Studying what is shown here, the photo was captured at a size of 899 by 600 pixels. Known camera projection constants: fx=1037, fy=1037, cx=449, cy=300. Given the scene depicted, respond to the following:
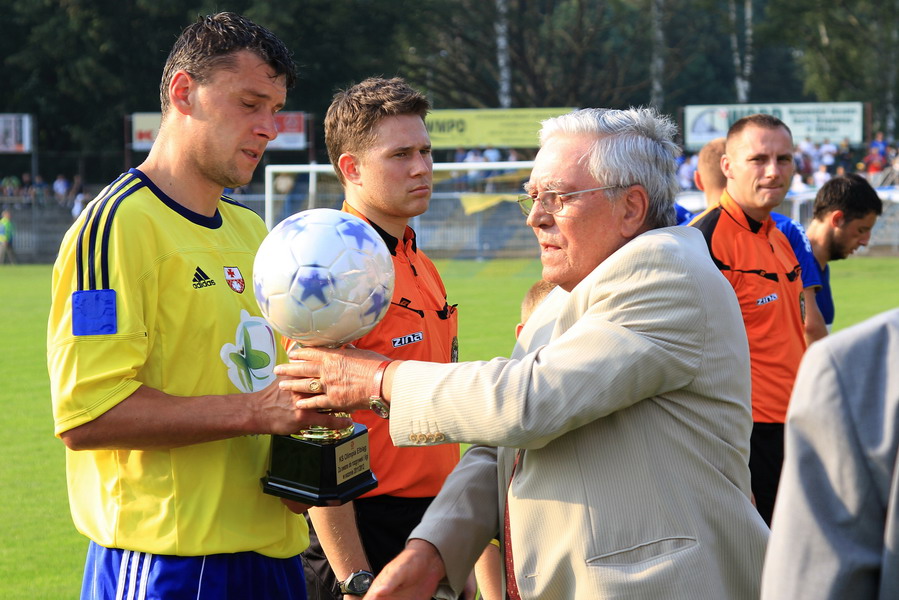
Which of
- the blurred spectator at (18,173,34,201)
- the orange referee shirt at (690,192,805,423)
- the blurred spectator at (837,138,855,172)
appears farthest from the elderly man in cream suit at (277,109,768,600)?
the blurred spectator at (18,173,34,201)

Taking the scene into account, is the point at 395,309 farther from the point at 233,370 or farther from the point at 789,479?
the point at 789,479

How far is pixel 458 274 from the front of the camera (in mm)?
23766

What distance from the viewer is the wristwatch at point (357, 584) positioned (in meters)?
3.24

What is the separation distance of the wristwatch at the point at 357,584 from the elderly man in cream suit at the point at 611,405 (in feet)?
2.46

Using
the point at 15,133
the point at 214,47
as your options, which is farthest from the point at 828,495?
the point at 15,133

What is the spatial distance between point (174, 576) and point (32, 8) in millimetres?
43058

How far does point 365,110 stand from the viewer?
147 inches

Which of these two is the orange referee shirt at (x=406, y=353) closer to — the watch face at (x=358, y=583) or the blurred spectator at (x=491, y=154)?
the watch face at (x=358, y=583)

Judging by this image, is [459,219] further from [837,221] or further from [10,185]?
[10,185]

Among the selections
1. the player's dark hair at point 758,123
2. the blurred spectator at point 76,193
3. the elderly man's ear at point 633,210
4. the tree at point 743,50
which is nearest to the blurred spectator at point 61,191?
the blurred spectator at point 76,193

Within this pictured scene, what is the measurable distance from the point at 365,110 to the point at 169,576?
1810 millimetres

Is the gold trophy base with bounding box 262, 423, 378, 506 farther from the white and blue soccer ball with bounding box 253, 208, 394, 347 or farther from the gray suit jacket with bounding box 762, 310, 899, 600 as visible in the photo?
the gray suit jacket with bounding box 762, 310, 899, 600

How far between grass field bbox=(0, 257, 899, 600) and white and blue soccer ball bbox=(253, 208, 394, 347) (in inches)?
144

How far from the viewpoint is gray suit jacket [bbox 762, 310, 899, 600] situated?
51.8 inches
